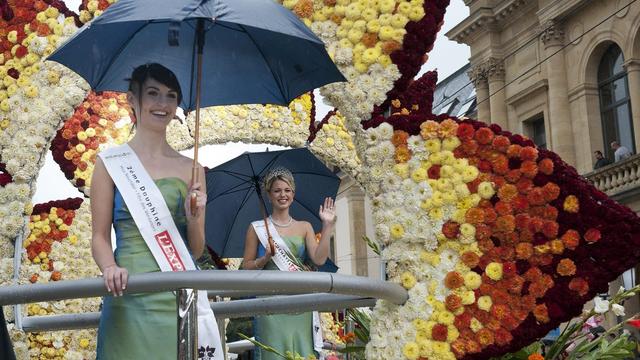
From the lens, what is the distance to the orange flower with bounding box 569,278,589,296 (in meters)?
5.17

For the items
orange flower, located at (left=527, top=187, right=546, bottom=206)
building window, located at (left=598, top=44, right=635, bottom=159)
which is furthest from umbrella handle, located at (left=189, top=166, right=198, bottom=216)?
building window, located at (left=598, top=44, right=635, bottom=159)

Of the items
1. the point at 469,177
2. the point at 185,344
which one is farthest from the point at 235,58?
the point at 185,344

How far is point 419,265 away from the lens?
17.9ft

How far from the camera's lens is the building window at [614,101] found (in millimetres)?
28406

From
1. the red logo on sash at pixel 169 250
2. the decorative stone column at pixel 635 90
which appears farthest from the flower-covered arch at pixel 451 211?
the decorative stone column at pixel 635 90

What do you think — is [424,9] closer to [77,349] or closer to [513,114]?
[77,349]

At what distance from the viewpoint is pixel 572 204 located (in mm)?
5258

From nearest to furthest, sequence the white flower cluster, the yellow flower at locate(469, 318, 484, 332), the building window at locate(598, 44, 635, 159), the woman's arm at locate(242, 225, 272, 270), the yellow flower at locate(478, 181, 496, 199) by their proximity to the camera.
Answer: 1. the yellow flower at locate(469, 318, 484, 332)
2. the yellow flower at locate(478, 181, 496, 199)
3. the woman's arm at locate(242, 225, 272, 270)
4. the white flower cluster
5. the building window at locate(598, 44, 635, 159)

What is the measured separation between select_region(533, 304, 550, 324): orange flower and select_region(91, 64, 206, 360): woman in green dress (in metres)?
1.78

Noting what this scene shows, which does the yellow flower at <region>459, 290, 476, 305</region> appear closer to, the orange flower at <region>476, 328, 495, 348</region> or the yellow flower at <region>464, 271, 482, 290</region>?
the yellow flower at <region>464, 271, 482, 290</region>

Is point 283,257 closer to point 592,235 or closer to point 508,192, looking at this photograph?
point 508,192

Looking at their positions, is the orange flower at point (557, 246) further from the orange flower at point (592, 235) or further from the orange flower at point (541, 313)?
the orange flower at point (541, 313)

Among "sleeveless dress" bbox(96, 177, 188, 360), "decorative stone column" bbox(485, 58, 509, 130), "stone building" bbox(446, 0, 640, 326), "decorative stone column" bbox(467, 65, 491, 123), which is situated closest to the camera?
"sleeveless dress" bbox(96, 177, 188, 360)

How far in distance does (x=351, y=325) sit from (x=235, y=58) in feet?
7.68
